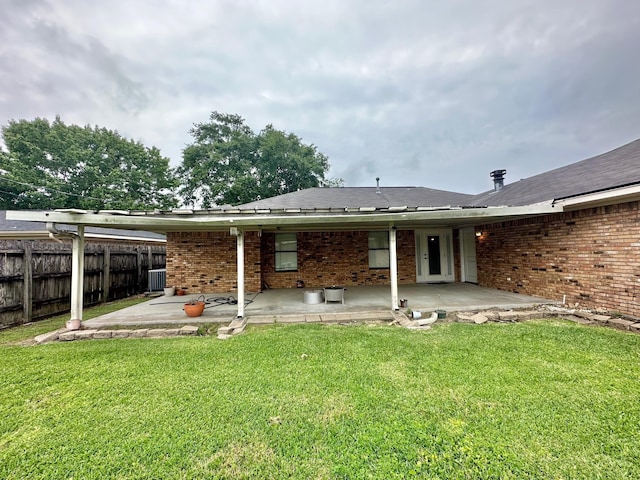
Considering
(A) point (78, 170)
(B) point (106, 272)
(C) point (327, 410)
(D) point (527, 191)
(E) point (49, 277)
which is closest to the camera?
(C) point (327, 410)

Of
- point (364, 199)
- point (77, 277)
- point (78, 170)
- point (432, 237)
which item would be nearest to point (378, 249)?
point (364, 199)

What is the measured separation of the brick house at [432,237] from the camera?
5.03 m

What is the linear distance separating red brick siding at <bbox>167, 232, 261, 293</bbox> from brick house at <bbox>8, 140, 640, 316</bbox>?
32 mm

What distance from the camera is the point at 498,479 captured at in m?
1.74

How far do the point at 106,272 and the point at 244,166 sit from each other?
55.8 ft

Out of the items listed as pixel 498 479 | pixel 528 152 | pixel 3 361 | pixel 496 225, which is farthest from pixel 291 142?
pixel 498 479

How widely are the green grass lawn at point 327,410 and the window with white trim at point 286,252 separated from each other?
5.01m

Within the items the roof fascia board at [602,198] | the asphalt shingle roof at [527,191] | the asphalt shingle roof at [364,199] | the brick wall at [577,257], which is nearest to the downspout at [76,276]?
the asphalt shingle roof at [527,191]

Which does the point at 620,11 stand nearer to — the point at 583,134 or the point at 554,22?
the point at 554,22

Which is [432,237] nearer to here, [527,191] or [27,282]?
[527,191]

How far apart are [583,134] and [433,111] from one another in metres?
8.49

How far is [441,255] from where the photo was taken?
964 cm

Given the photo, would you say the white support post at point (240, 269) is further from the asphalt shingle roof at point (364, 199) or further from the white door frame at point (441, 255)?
the white door frame at point (441, 255)

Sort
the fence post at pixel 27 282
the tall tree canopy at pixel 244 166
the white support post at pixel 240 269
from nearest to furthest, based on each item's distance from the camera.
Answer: the white support post at pixel 240 269, the fence post at pixel 27 282, the tall tree canopy at pixel 244 166
